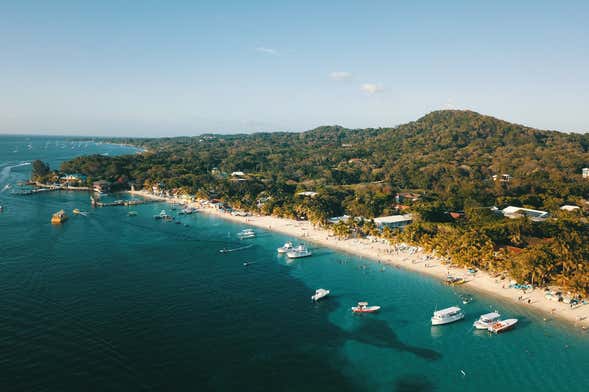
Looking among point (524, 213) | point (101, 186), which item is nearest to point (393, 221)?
point (524, 213)

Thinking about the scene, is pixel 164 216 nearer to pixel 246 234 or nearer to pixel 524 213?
pixel 246 234

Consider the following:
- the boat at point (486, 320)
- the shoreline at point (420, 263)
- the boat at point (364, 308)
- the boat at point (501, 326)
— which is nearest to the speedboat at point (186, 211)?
the shoreline at point (420, 263)

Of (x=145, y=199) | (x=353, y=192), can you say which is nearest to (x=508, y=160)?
(x=353, y=192)

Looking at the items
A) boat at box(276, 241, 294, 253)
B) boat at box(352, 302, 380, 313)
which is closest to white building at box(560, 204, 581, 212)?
boat at box(276, 241, 294, 253)

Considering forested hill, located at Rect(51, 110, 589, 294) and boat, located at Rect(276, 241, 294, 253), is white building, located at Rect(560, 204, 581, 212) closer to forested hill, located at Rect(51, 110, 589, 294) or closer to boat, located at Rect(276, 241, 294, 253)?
forested hill, located at Rect(51, 110, 589, 294)

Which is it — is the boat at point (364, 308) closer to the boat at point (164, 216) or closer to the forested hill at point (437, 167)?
the forested hill at point (437, 167)
